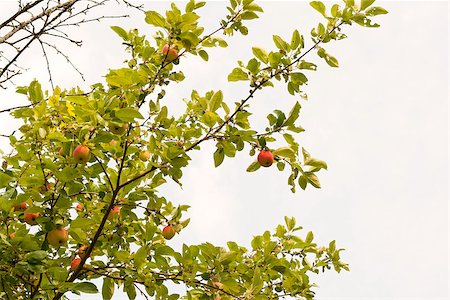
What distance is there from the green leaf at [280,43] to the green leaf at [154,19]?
2.62 ft

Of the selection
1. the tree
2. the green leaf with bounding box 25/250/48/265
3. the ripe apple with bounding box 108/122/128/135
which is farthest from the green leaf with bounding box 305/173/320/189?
the green leaf with bounding box 25/250/48/265

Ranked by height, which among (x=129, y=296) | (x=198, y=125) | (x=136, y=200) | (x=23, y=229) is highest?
(x=198, y=125)

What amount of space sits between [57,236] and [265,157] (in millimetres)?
1591

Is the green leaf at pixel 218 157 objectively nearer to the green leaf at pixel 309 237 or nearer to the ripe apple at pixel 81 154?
the ripe apple at pixel 81 154

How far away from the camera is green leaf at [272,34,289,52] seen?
3.49 meters

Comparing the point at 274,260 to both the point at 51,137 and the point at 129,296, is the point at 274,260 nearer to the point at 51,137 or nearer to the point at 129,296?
the point at 129,296

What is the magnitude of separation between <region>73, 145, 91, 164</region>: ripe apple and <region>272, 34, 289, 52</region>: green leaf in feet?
4.96

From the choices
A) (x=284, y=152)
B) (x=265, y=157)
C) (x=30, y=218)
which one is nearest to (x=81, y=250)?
(x=30, y=218)

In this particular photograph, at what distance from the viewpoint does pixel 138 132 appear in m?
3.69

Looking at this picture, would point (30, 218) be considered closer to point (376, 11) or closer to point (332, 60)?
point (332, 60)

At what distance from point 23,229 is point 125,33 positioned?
1785mm

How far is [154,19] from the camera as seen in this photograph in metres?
3.45

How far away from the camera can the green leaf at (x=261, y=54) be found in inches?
139

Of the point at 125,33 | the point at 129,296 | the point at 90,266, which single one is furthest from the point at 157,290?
the point at 125,33
